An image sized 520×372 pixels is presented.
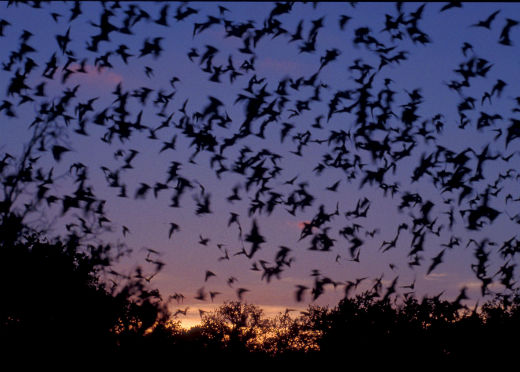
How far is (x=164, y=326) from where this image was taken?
158 ft

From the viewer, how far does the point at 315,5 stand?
13531mm

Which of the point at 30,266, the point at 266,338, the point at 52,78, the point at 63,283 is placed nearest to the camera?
the point at 52,78

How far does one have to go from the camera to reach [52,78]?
44.2 ft

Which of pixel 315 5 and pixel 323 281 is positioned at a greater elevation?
pixel 315 5

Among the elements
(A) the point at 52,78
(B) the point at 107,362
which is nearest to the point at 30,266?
(B) the point at 107,362

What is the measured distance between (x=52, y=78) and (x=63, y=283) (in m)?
25.5

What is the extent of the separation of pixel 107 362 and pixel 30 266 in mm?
8448

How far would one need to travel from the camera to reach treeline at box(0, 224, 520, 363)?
3306 centimetres

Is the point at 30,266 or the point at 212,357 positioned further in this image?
the point at 212,357

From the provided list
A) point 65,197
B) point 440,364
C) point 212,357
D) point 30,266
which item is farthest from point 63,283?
point 440,364

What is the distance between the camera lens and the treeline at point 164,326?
108 ft

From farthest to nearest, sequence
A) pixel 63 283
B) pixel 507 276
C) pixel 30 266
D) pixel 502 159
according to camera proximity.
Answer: pixel 63 283 → pixel 30 266 → pixel 502 159 → pixel 507 276

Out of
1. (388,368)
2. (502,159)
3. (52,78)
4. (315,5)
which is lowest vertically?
(388,368)

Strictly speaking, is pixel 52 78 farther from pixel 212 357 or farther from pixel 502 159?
pixel 212 357
